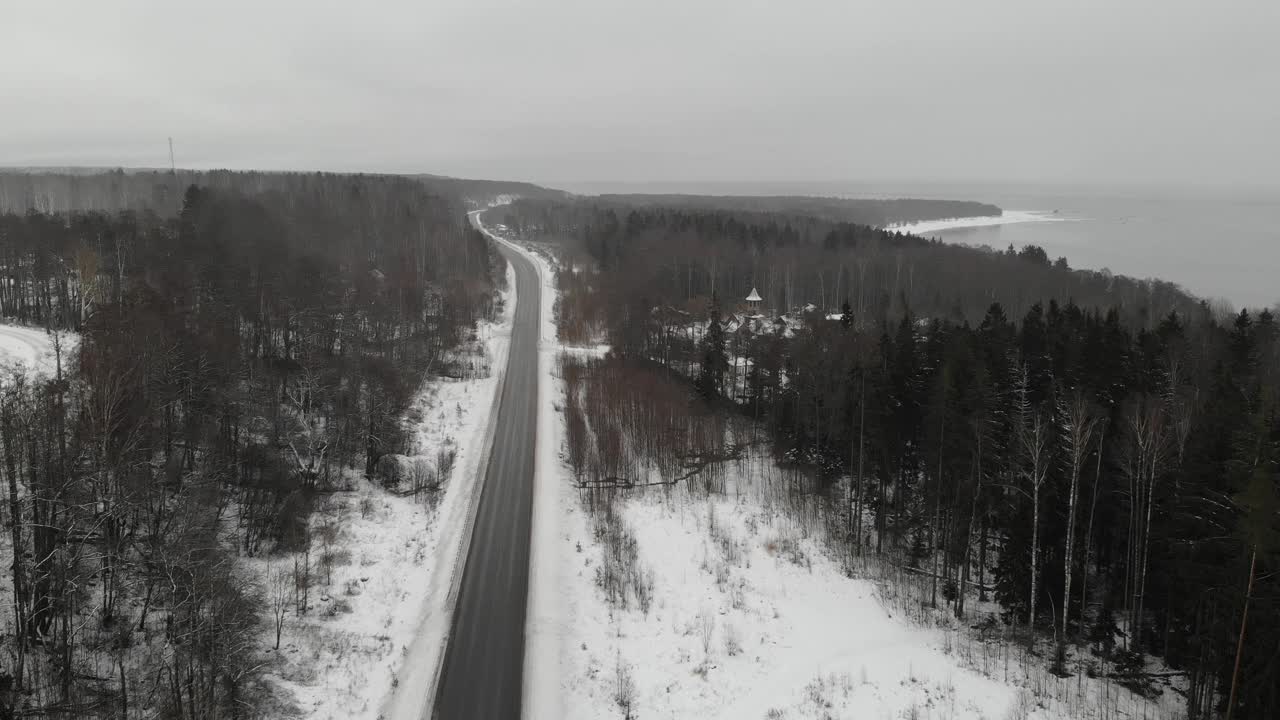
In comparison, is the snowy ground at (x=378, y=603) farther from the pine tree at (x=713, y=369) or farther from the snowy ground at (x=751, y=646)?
the pine tree at (x=713, y=369)

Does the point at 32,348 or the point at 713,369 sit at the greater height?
the point at 32,348

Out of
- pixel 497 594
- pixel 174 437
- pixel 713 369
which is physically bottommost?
pixel 497 594

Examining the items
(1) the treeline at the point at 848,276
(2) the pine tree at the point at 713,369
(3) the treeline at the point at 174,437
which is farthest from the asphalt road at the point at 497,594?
(1) the treeline at the point at 848,276

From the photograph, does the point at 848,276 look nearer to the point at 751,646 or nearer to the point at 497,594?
the point at 751,646

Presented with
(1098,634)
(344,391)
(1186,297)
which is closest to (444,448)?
(344,391)

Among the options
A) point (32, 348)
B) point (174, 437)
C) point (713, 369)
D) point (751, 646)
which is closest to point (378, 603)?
point (174, 437)

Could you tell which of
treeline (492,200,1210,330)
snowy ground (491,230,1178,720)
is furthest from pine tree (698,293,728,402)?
snowy ground (491,230,1178,720)

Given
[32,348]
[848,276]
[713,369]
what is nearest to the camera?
[32,348]
